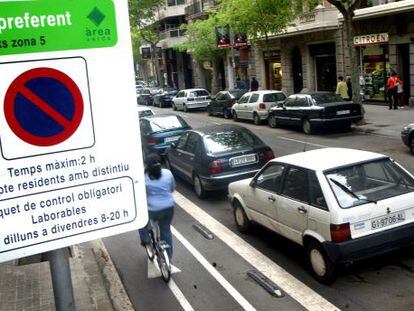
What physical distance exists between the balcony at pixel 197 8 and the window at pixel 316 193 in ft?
134

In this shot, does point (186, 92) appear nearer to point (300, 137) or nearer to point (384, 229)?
point (300, 137)

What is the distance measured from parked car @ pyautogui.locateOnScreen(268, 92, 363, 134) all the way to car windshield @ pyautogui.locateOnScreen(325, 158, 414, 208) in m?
11.9

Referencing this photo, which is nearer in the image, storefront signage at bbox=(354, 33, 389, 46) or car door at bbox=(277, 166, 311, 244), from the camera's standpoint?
car door at bbox=(277, 166, 311, 244)

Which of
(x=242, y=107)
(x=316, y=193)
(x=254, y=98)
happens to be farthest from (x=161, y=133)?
(x=242, y=107)

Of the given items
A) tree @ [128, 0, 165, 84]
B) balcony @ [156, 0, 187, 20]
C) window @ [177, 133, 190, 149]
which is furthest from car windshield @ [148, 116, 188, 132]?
balcony @ [156, 0, 187, 20]

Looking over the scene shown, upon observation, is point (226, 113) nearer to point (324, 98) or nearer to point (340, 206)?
point (324, 98)

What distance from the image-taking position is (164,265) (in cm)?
707

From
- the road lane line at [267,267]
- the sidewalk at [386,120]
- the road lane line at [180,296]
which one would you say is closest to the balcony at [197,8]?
the sidewalk at [386,120]

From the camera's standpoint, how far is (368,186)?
264 inches

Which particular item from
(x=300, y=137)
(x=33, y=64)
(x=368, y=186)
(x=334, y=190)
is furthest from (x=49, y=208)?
(x=300, y=137)

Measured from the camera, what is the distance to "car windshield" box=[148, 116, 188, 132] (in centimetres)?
1580

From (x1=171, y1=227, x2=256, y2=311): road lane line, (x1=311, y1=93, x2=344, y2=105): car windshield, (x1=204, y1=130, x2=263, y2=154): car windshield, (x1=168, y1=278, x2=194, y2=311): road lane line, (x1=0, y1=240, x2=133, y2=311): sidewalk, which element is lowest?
(x1=168, y1=278, x2=194, y2=311): road lane line

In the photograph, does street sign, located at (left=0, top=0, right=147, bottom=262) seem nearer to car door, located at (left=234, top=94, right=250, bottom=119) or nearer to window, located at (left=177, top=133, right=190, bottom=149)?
window, located at (left=177, top=133, right=190, bottom=149)

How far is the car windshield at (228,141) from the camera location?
37.3 ft
